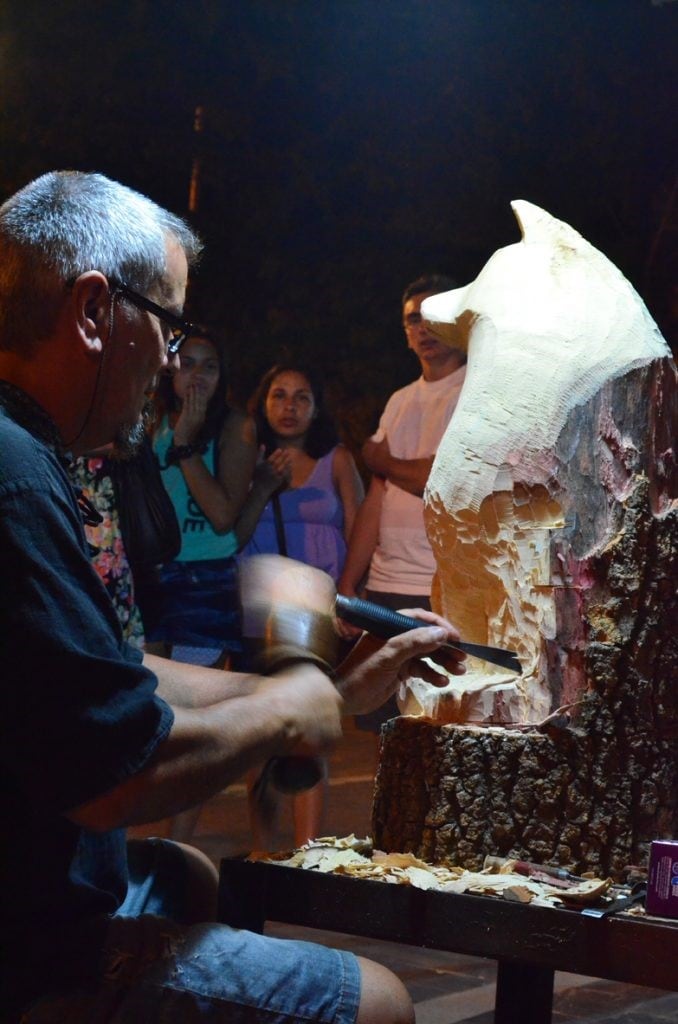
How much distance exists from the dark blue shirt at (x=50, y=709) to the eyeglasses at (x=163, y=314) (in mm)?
262

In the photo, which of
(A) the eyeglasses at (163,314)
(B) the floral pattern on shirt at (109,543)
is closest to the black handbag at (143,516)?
(B) the floral pattern on shirt at (109,543)

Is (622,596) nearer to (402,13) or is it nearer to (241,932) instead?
(241,932)

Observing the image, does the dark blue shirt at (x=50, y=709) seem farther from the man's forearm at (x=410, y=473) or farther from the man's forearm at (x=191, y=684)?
the man's forearm at (x=410, y=473)

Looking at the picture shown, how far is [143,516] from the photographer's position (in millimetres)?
3803

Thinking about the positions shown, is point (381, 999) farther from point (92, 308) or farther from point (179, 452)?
point (179, 452)

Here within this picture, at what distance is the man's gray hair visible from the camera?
1646 mm

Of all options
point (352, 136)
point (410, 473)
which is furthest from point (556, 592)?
point (352, 136)

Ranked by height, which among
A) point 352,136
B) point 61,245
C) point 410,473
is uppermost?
point 352,136

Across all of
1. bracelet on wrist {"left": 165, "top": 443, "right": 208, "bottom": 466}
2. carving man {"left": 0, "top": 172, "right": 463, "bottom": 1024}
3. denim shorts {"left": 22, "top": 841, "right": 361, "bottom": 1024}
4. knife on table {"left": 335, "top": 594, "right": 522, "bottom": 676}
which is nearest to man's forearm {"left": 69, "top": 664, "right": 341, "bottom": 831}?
carving man {"left": 0, "top": 172, "right": 463, "bottom": 1024}

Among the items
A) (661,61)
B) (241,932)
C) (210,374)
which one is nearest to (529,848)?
(241,932)

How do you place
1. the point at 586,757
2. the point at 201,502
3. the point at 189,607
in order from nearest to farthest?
1. the point at 586,757
2. the point at 189,607
3. the point at 201,502

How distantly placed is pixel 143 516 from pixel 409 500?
0.96 meters

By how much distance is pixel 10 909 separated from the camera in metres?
A: 1.49

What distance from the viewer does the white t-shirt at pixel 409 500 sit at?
4.05 meters
